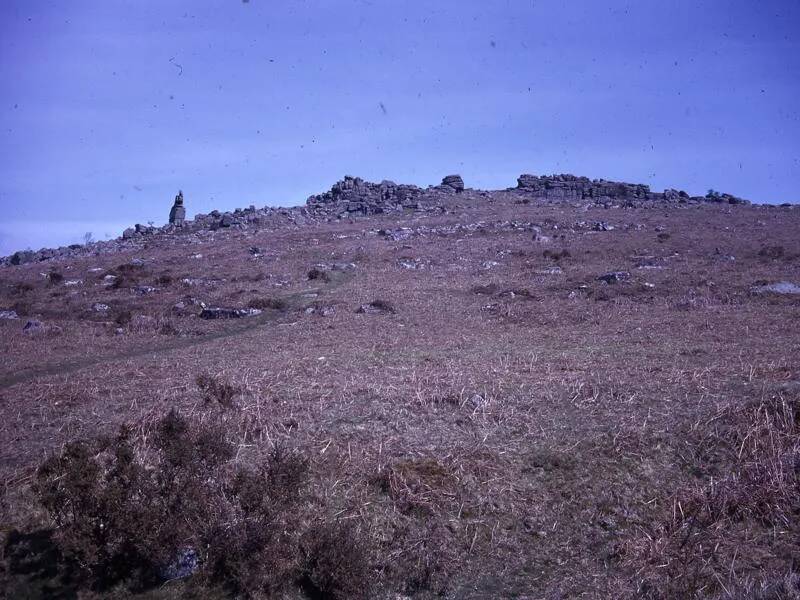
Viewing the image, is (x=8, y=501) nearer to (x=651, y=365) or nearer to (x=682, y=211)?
(x=651, y=365)

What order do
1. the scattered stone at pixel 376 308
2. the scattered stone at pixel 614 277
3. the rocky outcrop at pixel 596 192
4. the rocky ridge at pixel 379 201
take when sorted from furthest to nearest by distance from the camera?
the rocky outcrop at pixel 596 192 < the rocky ridge at pixel 379 201 < the scattered stone at pixel 614 277 < the scattered stone at pixel 376 308

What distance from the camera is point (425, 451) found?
7.52 metres

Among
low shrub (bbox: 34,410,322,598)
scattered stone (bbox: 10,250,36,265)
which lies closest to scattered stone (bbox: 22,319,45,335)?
low shrub (bbox: 34,410,322,598)

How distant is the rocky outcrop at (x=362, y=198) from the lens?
55.4 metres

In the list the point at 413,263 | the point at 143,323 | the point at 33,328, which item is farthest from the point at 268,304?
the point at 413,263

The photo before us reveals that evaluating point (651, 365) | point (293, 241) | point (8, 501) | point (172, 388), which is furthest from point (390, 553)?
point (293, 241)

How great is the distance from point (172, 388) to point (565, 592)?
21.5 feet

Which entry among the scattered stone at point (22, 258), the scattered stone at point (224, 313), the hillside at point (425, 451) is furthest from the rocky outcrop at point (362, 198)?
the hillside at point (425, 451)

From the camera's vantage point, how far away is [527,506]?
22.1 feet

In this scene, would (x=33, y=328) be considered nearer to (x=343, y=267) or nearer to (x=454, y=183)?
(x=343, y=267)

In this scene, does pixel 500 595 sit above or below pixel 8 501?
below

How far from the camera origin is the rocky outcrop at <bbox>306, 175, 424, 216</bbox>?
182 ft

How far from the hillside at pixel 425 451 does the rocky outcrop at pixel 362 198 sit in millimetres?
39352

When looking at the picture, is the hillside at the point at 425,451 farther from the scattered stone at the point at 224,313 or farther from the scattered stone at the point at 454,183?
the scattered stone at the point at 454,183
